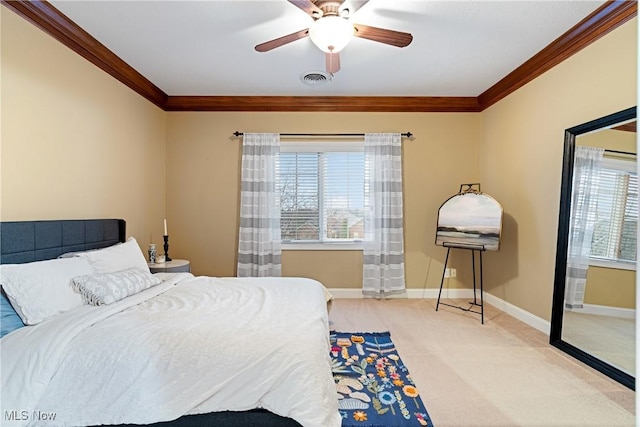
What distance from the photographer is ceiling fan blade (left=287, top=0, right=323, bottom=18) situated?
6.44ft

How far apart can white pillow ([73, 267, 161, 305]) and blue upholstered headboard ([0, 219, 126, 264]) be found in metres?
0.42

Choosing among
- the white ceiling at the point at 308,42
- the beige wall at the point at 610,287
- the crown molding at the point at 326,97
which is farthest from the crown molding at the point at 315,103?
the beige wall at the point at 610,287

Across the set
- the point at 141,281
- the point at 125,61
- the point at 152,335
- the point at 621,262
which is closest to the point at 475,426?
the point at 621,262

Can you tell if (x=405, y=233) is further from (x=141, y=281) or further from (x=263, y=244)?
(x=141, y=281)

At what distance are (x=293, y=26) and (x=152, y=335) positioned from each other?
2.46 meters

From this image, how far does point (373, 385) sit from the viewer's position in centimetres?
228

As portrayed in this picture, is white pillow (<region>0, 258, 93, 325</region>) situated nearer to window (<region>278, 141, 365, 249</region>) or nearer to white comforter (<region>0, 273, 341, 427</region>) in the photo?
white comforter (<region>0, 273, 341, 427</region>)

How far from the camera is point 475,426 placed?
1.86 m

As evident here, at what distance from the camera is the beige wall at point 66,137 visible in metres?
2.21

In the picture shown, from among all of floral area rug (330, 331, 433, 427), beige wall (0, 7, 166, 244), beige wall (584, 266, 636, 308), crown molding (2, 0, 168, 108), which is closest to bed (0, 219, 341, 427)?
floral area rug (330, 331, 433, 427)

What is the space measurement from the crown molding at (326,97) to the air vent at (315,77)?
58 cm

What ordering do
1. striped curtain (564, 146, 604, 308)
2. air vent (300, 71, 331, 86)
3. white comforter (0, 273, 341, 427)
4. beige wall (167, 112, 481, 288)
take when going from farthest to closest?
beige wall (167, 112, 481, 288), air vent (300, 71, 331, 86), striped curtain (564, 146, 604, 308), white comforter (0, 273, 341, 427)

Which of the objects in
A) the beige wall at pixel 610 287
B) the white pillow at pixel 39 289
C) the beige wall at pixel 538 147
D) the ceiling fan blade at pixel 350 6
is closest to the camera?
the white pillow at pixel 39 289

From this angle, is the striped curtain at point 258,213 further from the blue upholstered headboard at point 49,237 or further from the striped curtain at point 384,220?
the blue upholstered headboard at point 49,237
